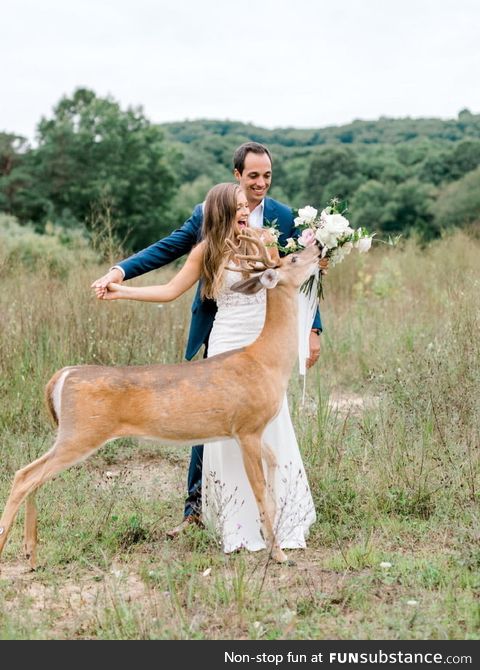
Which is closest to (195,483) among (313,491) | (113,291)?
(313,491)

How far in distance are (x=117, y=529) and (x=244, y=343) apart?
1.33 m

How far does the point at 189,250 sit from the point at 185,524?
1.67 m

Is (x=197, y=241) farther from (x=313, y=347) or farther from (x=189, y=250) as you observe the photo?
(x=313, y=347)

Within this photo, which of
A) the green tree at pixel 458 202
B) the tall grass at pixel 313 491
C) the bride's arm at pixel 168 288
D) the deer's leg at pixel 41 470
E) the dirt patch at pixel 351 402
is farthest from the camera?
the green tree at pixel 458 202

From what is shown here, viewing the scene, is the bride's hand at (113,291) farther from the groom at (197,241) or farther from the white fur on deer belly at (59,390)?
the white fur on deer belly at (59,390)

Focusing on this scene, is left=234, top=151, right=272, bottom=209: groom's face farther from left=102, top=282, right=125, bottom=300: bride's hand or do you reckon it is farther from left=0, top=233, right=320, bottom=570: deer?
left=102, top=282, right=125, bottom=300: bride's hand

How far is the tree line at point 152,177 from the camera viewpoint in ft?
102

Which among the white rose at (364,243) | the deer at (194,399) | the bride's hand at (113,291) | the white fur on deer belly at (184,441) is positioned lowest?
the white fur on deer belly at (184,441)

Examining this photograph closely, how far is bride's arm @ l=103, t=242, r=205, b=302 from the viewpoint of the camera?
195 inches

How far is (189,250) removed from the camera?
18.2 feet

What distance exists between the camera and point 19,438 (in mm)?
7121

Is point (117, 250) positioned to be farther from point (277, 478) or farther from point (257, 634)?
point (257, 634)

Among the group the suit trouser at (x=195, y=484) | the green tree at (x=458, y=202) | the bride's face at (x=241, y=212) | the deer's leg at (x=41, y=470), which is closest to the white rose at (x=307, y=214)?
the bride's face at (x=241, y=212)

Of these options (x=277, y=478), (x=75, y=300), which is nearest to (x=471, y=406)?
(x=277, y=478)
